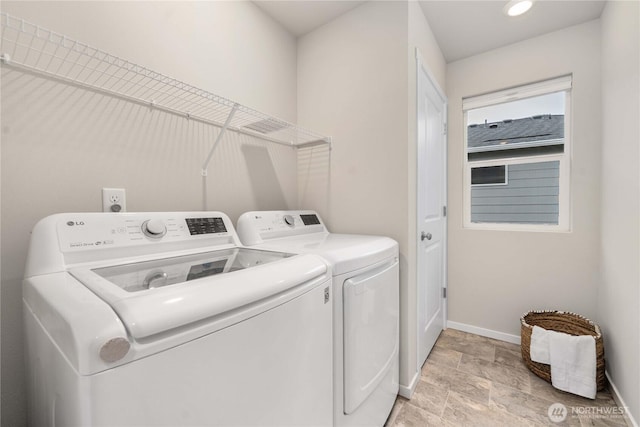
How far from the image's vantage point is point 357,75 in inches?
70.3

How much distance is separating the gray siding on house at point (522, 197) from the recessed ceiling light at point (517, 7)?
3.79ft

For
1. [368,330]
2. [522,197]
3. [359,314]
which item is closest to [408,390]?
[368,330]

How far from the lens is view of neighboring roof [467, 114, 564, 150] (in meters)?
2.18

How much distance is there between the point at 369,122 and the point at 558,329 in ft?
6.67

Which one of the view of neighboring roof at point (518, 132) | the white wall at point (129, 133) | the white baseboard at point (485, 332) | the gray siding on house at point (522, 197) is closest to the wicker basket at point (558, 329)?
the white baseboard at point (485, 332)

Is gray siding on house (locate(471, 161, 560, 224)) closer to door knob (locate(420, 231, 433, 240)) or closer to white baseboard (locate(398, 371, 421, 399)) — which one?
door knob (locate(420, 231, 433, 240))

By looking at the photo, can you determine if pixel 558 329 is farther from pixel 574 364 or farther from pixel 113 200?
pixel 113 200

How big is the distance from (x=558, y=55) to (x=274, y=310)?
280cm

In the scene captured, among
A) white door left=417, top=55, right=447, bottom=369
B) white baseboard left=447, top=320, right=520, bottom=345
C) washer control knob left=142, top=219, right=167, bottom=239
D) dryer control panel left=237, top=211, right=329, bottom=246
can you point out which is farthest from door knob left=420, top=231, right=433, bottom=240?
washer control knob left=142, top=219, right=167, bottom=239

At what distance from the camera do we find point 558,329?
1930mm

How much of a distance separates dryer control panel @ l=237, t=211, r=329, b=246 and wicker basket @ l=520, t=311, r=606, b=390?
65.5 inches

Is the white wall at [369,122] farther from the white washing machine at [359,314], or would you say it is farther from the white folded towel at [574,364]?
the white folded towel at [574,364]

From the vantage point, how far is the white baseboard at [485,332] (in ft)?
7.37

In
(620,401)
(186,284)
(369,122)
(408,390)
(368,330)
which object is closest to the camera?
(186,284)
